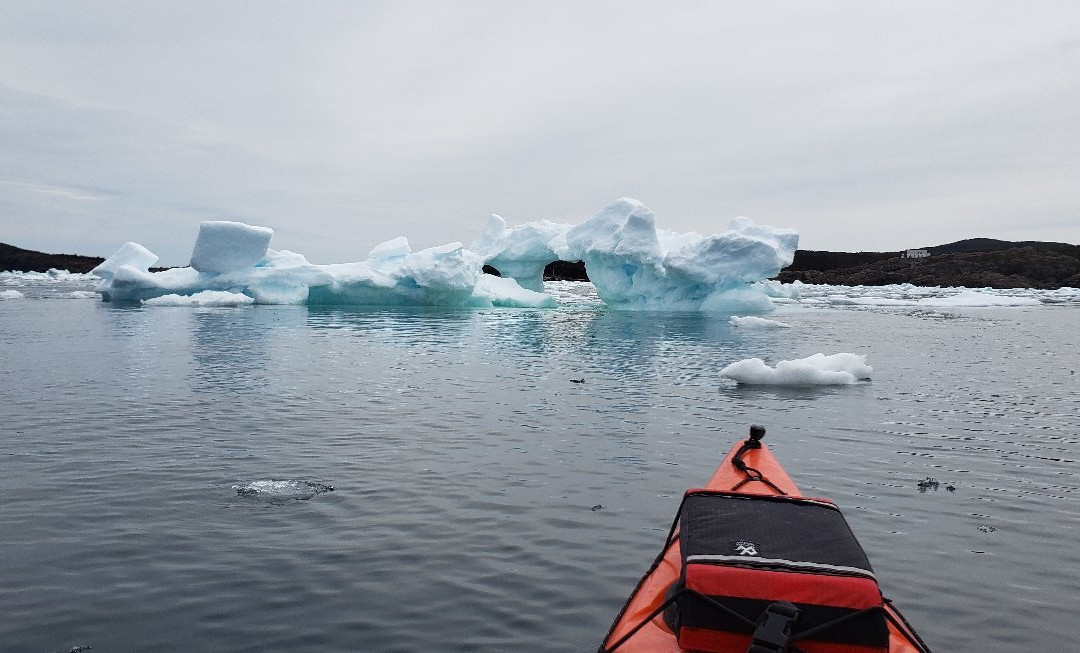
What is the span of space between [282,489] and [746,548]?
18.6ft

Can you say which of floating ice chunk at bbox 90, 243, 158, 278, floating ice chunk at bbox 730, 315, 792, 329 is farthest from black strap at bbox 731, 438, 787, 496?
floating ice chunk at bbox 90, 243, 158, 278

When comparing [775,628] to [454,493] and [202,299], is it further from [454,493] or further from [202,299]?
[202,299]

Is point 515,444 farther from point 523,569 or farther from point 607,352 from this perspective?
point 607,352

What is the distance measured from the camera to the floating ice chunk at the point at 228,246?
38562 mm

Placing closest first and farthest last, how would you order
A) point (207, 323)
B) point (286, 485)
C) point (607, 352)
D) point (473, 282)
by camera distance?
point (286, 485), point (607, 352), point (207, 323), point (473, 282)

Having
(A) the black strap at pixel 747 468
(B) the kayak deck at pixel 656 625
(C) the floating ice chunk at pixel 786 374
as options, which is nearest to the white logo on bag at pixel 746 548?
(B) the kayak deck at pixel 656 625

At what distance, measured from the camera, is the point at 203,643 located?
4.86 m

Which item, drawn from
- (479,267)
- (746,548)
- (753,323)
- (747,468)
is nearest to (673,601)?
(746,548)

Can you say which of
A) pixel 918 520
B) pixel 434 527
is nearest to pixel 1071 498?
pixel 918 520

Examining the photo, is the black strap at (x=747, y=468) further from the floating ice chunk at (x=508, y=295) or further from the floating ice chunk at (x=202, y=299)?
the floating ice chunk at (x=508, y=295)

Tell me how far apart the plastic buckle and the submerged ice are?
1473 inches

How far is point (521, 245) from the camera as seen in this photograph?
47.6m

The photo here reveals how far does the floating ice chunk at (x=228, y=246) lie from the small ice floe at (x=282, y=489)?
3301 cm

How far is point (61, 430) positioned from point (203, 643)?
7789mm
